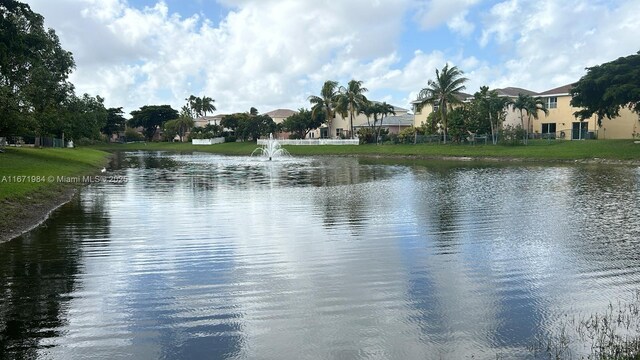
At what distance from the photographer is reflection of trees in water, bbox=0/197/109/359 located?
764 centimetres

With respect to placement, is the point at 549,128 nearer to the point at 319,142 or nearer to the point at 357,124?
the point at 319,142

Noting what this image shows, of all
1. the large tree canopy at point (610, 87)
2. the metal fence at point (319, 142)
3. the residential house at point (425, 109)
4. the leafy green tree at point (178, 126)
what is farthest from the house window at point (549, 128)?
the leafy green tree at point (178, 126)

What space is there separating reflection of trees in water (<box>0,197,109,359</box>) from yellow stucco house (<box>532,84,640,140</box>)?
6221cm

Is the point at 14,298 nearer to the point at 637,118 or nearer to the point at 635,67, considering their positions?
the point at 635,67

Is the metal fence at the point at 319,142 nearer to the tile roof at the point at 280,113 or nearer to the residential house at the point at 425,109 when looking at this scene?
the residential house at the point at 425,109

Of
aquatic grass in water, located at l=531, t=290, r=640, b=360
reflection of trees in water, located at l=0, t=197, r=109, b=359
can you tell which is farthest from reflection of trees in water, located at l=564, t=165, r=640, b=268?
reflection of trees in water, located at l=0, t=197, r=109, b=359

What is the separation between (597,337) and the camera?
24.4ft

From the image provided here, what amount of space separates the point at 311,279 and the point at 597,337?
496cm

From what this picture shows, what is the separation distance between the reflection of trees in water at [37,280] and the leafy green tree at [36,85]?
15.9 m

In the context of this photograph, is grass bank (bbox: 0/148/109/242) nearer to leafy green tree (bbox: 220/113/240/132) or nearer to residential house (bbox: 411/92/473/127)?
residential house (bbox: 411/92/473/127)

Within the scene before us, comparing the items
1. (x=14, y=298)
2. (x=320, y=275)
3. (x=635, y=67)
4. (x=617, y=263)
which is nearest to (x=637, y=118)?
(x=635, y=67)

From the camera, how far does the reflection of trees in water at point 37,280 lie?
25.1ft

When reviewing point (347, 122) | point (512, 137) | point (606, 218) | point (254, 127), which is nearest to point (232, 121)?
point (254, 127)

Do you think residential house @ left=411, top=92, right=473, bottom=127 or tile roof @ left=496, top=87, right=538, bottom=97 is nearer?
tile roof @ left=496, top=87, right=538, bottom=97
